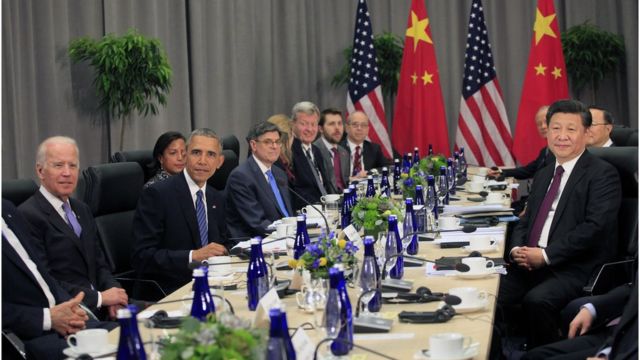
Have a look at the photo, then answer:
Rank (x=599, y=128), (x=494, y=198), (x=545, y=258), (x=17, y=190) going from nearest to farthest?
1. (x=17, y=190)
2. (x=545, y=258)
3. (x=494, y=198)
4. (x=599, y=128)

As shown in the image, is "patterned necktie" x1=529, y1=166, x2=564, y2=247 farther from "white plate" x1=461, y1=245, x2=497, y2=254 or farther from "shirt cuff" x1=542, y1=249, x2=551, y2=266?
"white plate" x1=461, y1=245, x2=497, y2=254

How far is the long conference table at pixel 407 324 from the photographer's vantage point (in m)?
2.27

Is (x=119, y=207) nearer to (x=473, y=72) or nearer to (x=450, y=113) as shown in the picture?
(x=473, y=72)

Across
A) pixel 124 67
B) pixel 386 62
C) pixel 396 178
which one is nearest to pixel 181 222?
pixel 396 178

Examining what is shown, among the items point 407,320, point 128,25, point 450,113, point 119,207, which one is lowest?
point 407,320

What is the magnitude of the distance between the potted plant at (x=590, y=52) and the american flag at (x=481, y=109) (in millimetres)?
834

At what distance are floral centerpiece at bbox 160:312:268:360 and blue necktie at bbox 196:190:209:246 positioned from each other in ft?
8.52

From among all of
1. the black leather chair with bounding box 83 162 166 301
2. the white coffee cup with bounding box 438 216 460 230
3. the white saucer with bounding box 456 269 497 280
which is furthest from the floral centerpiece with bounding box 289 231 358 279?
the white coffee cup with bounding box 438 216 460 230

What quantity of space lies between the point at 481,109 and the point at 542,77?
682 mm

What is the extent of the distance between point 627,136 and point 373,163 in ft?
7.86

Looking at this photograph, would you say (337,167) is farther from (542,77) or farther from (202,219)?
(202,219)

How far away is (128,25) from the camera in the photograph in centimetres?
788

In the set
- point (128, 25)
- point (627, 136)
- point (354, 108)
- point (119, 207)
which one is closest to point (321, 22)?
point (354, 108)

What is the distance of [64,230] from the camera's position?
140 inches
